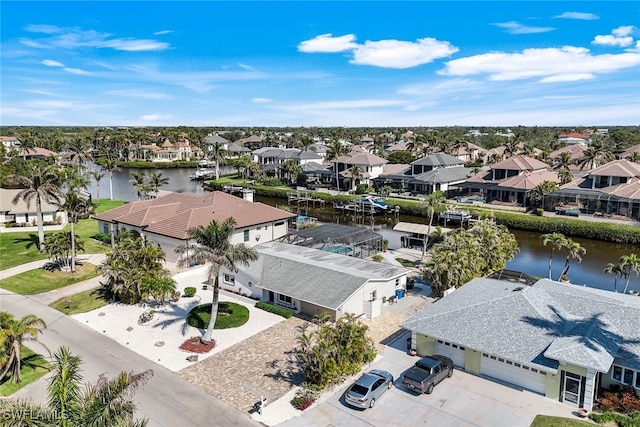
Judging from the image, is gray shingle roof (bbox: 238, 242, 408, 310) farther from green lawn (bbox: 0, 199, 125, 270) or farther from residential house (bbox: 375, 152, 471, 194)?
residential house (bbox: 375, 152, 471, 194)

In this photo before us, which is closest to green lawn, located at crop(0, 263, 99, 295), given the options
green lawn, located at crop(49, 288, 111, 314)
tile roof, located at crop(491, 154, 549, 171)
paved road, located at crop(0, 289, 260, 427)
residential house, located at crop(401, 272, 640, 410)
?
green lawn, located at crop(49, 288, 111, 314)

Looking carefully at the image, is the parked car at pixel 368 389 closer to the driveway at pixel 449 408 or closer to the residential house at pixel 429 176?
the driveway at pixel 449 408

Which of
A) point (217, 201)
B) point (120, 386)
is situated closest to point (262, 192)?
point (217, 201)

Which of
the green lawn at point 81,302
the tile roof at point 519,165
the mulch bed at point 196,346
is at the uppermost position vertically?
the tile roof at point 519,165

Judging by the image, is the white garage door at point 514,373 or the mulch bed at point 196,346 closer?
the white garage door at point 514,373

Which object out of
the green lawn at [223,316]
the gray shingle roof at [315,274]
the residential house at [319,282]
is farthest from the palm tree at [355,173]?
the green lawn at [223,316]

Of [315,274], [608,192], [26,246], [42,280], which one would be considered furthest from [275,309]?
[608,192]

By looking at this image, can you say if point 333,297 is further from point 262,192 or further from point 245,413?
point 262,192
